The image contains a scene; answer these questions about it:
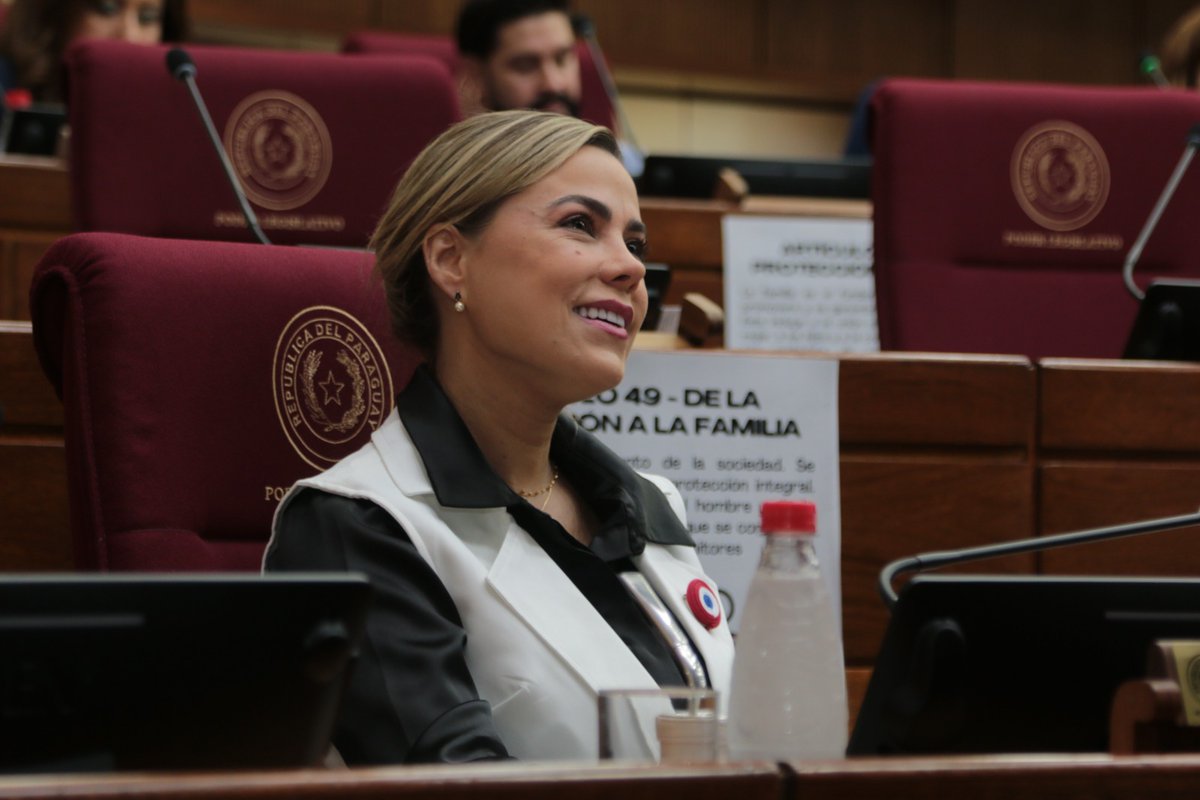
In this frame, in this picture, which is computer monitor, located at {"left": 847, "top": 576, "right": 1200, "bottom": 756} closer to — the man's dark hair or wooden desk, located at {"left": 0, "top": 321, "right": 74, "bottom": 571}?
wooden desk, located at {"left": 0, "top": 321, "right": 74, "bottom": 571}

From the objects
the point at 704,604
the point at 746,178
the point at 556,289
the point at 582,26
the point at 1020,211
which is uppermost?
the point at 582,26

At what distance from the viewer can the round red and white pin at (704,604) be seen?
4.42ft

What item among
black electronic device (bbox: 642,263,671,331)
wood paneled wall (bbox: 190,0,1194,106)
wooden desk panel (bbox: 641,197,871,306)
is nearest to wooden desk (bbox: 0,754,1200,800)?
black electronic device (bbox: 642,263,671,331)

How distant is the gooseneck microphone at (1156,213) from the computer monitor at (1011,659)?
156 centimetres

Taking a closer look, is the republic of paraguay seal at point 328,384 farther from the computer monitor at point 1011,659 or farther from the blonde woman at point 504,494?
the computer monitor at point 1011,659

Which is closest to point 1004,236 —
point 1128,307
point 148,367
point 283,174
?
point 1128,307

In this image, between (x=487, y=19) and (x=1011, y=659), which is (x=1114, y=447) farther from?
(x=487, y=19)

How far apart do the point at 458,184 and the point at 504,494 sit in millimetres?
280

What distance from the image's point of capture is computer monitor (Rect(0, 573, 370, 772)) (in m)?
0.71

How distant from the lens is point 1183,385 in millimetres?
1881

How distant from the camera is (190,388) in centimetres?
140

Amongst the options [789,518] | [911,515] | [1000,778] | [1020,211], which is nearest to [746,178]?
[1020,211]

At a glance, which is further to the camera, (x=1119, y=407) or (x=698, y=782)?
(x=1119, y=407)

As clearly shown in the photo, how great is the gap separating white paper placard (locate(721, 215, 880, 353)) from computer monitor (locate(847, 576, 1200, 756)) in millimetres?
1796
